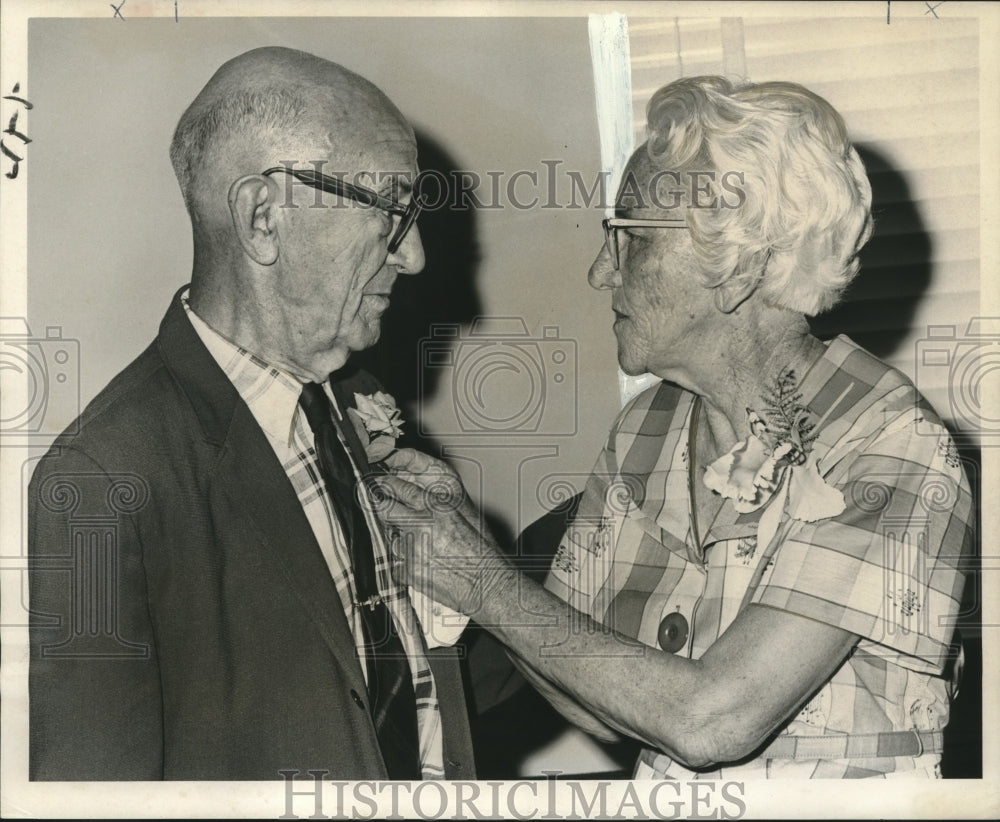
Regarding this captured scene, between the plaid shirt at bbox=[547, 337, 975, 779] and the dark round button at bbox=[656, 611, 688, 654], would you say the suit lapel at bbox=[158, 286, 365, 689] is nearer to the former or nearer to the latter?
the plaid shirt at bbox=[547, 337, 975, 779]

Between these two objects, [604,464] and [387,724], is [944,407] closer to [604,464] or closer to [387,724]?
[604,464]

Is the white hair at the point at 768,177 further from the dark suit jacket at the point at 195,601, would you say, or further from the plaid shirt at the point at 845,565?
the dark suit jacket at the point at 195,601

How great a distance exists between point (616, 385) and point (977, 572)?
2.73 feet

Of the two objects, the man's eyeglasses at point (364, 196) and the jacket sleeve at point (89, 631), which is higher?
the man's eyeglasses at point (364, 196)

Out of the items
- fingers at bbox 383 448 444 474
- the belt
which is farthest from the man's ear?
the belt

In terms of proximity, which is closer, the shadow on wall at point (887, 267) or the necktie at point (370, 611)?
the necktie at point (370, 611)

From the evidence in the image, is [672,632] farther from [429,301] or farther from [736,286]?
[429,301]

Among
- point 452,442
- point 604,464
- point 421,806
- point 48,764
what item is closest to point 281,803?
point 421,806

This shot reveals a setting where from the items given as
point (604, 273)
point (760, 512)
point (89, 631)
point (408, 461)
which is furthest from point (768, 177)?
point (89, 631)

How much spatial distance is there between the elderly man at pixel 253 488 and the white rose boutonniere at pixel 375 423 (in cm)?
5

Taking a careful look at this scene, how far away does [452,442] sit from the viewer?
2.36 metres

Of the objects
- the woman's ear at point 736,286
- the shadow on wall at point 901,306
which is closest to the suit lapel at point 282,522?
the woman's ear at point 736,286

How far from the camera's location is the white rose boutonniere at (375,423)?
2256 mm

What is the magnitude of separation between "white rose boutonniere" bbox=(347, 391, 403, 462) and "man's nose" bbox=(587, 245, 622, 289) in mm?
482
